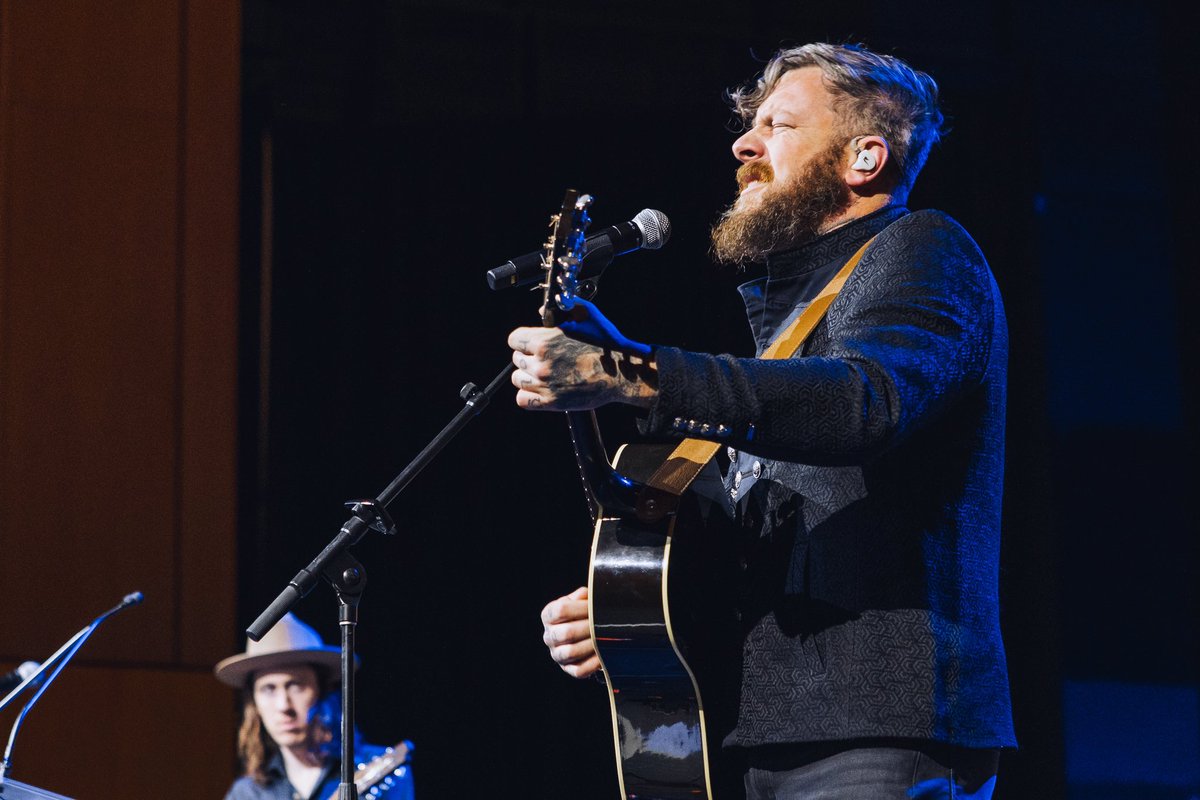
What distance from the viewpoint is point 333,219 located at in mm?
4855

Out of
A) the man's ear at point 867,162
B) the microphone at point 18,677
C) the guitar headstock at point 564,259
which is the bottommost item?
the microphone at point 18,677

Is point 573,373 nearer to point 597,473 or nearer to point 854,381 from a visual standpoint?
point 854,381

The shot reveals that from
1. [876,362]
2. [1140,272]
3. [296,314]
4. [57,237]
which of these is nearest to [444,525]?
[296,314]

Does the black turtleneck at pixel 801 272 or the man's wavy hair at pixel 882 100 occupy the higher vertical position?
the man's wavy hair at pixel 882 100

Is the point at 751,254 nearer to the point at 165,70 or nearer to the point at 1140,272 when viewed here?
the point at 1140,272

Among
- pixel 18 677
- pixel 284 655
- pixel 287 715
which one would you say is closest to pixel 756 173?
pixel 18 677

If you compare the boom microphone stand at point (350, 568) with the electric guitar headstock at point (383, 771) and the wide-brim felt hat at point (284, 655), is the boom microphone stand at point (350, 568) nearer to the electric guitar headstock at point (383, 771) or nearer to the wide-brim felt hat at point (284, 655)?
the electric guitar headstock at point (383, 771)

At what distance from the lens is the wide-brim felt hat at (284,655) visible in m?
4.55

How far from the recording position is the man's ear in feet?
6.97

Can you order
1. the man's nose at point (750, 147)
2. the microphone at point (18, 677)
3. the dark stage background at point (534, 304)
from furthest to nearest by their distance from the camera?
the dark stage background at point (534, 304) → the microphone at point (18, 677) → the man's nose at point (750, 147)

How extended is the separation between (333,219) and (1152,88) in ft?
9.90

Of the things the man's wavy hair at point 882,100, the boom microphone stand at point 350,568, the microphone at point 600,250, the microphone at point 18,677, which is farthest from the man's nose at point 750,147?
the microphone at point 18,677

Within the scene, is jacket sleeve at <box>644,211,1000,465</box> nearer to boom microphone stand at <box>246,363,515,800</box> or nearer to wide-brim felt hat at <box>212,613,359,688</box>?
boom microphone stand at <box>246,363,515,800</box>

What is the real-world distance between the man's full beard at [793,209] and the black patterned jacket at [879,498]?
26 cm
